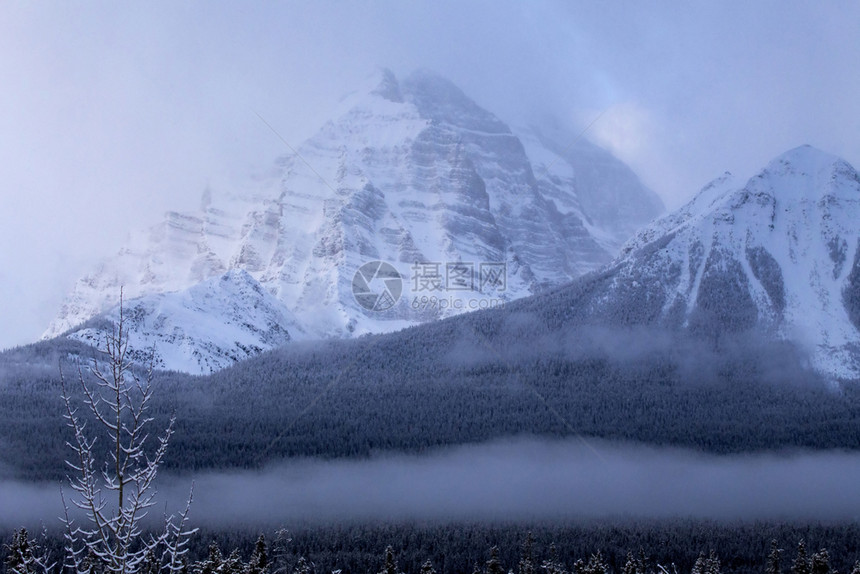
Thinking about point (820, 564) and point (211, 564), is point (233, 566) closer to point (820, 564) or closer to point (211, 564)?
point (211, 564)

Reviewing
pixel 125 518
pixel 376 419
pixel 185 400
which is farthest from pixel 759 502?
pixel 125 518

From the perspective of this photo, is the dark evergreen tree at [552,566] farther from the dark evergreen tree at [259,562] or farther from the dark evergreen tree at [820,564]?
the dark evergreen tree at [259,562]

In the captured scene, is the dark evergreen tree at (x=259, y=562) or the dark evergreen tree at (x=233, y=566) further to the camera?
the dark evergreen tree at (x=259, y=562)

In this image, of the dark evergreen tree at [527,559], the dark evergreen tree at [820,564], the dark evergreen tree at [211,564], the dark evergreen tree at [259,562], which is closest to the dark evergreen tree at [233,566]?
the dark evergreen tree at [211,564]

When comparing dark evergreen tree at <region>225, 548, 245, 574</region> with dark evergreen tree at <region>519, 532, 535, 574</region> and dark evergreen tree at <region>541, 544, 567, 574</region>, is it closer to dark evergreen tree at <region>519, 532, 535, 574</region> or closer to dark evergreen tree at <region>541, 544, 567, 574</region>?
dark evergreen tree at <region>519, 532, 535, 574</region>

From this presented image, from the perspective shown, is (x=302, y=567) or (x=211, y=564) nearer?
(x=211, y=564)

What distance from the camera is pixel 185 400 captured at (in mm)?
177750

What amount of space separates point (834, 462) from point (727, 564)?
55.3 m

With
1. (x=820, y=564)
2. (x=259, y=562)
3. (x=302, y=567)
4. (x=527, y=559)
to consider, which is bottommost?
(x=302, y=567)

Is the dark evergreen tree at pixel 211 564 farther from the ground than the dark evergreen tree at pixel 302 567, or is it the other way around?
the dark evergreen tree at pixel 211 564

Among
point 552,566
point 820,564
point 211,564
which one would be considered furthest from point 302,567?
point 820,564

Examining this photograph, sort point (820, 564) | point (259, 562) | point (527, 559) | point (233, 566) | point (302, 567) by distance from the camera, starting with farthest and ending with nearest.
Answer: point (527, 559) → point (302, 567) → point (820, 564) → point (259, 562) → point (233, 566)

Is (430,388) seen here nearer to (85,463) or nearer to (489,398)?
(489,398)

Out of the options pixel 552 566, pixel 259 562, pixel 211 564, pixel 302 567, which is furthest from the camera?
pixel 552 566
